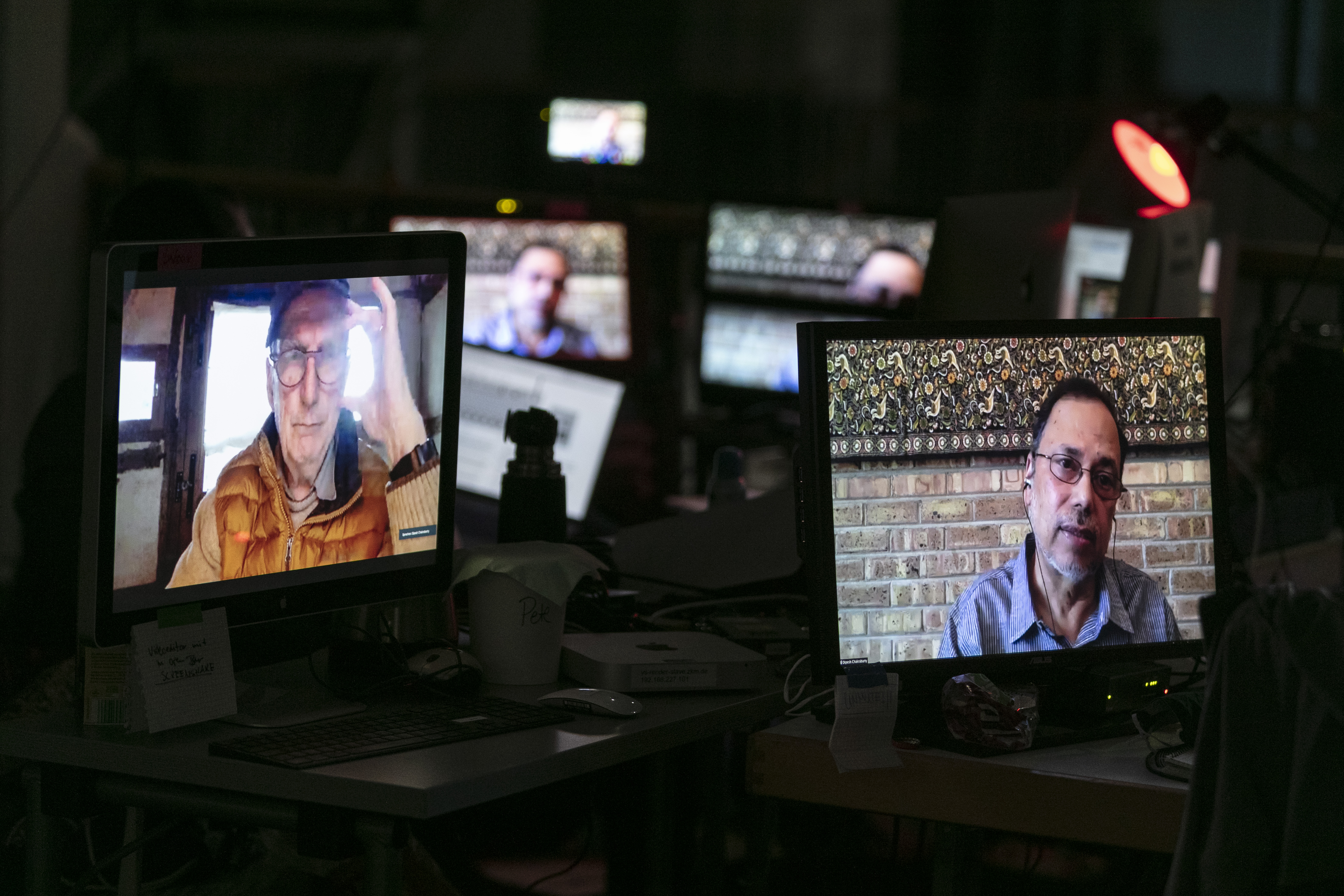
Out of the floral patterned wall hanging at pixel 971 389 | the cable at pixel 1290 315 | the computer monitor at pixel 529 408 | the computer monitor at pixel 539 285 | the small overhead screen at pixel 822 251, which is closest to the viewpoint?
the floral patterned wall hanging at pixel 971 389

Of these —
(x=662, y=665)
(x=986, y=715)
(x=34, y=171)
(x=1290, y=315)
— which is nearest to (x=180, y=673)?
(x=662, y=665)

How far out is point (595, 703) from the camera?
1341mm

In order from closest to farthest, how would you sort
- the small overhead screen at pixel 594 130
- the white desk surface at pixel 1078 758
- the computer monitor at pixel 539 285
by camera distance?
the white desk surface at pixel 1078 758 < the computer monitor at pixel 539 285 < the small overhead screen at pixel 594 130

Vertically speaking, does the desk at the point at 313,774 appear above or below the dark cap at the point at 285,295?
below

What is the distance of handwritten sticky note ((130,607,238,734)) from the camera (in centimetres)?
122

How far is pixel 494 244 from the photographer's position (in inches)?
108

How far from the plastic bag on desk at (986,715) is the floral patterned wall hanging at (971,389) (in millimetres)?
221

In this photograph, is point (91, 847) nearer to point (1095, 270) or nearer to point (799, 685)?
point (799, 685)

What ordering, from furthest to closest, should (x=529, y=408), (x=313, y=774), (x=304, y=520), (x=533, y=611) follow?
(x=529, y=408), (x=533, y=611), (x=304, y=520), (x=313, y=774)

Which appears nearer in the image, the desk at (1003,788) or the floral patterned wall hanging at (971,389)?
the desk at (1003,788)

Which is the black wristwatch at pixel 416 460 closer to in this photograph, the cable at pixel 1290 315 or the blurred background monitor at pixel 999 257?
the blurred background monitor at pixel 999 257

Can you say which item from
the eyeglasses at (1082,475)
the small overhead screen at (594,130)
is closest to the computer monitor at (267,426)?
the eyeglasses at (1082,475)

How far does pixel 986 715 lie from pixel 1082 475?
0.26 m

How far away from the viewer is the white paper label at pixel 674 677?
1.43 meters
